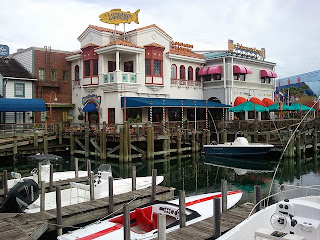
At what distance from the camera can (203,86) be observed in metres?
41.6

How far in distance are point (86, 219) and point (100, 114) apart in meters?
23.0

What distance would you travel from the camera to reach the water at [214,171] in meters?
20.9

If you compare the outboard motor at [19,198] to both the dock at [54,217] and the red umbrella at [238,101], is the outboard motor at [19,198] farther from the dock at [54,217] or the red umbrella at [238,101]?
the red umbrella at [238,101]

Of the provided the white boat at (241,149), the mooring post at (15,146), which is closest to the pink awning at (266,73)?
the white boat at (241,149)

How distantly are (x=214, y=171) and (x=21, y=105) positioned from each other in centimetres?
1880

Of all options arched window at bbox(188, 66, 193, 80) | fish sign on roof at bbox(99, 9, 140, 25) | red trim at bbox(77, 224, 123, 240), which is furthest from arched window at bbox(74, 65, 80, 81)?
red trim at bbox(77, 224, 123, 240)

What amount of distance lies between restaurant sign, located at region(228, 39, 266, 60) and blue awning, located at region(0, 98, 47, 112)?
72.6 ft

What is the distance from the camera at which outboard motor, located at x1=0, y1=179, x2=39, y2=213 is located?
1235cm

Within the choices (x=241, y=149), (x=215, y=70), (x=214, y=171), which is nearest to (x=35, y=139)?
(x=214, y=171)

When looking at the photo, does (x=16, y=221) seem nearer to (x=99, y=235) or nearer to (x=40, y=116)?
(x=99, y=235)

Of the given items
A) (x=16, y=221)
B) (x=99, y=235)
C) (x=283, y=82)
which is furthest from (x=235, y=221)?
(x=283, y=82)

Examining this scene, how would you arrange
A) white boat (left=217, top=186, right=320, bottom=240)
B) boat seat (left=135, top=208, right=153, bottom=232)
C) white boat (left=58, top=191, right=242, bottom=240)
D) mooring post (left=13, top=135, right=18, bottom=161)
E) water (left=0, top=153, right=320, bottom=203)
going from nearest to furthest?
white boat (left=217, top=186, right=320, bottom=240) → white boat (left=58, top=191, right=242, bottom=240) → boat seat (left=135, top=208, right=153, bottom=232) → water (left=0, top=153, right=320, bottom=203) → mooring post (left=13, top=135, right=18, bottom=161)

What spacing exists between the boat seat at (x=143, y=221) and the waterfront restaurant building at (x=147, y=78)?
19.3 meters

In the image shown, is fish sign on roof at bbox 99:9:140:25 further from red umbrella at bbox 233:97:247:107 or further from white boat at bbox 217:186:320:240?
white boat at bbox 217:186:320:240
